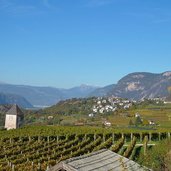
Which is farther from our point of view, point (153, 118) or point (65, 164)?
point (153, 118)

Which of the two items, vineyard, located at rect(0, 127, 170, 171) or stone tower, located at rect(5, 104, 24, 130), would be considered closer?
vineyard, located at rect(0, 127, 170, 171)

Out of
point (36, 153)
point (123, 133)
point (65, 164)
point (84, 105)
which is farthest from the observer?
point (84, 105)

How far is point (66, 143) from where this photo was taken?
132ft

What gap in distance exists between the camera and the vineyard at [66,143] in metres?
31.5

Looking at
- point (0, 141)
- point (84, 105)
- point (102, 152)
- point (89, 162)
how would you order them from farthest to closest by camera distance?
point (84, 105), point (0, 141), point (102, 152), point (89, 162)

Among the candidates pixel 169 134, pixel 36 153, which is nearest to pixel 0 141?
pixel 36 153

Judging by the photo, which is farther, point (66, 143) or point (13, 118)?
point (13, 118)

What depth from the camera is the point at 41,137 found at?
160 ft

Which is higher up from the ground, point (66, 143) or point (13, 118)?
point (13, 118)

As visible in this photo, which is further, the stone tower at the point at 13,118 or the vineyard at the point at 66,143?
the stone tower at the point at 13,118

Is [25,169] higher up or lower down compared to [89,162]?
lower down

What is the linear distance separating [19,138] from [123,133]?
621 inches

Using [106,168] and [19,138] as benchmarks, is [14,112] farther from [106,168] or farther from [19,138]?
[106,168]

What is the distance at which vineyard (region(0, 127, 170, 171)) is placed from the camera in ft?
103
